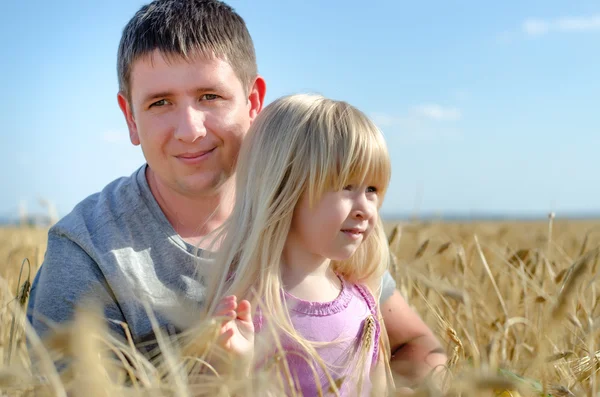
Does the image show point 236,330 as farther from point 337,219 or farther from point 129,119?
point 129,119

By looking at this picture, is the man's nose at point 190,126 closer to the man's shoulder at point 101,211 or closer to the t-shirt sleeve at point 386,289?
the man's shoulder at point 101,211

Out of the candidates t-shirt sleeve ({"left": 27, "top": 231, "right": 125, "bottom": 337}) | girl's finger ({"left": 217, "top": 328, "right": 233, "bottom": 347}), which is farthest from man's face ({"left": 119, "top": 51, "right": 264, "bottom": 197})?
girl's finger ({"left": 217, "top": 328, "right": 233, "bottom": 347})

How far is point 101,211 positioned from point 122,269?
334 millimetres

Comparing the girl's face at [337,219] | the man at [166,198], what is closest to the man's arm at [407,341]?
the man at [166,198]

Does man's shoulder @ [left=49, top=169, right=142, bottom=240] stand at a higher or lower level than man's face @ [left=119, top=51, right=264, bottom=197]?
lower

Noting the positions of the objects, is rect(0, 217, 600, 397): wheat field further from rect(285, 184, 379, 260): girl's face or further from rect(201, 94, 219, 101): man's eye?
rect(201, 94, 219, 101): man's eye

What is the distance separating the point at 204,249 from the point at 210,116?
47 cm

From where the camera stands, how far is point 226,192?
2.63m

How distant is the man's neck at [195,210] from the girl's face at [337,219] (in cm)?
61

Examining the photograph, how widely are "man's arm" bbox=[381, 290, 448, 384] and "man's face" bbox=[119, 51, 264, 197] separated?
874mm

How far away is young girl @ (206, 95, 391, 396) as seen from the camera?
2.01 meters

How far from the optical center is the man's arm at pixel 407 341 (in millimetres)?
2576

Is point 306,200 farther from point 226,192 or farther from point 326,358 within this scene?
point 226,192

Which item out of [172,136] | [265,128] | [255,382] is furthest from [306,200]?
[255,382]
